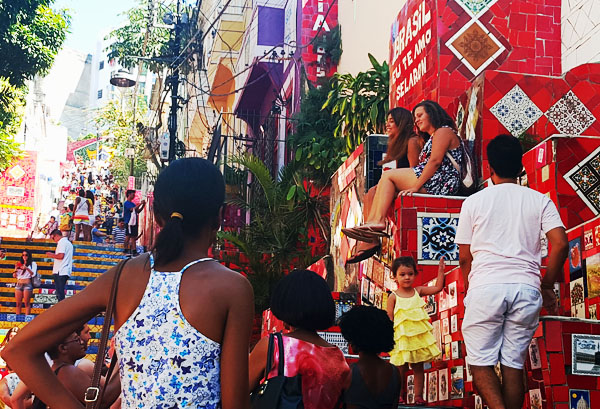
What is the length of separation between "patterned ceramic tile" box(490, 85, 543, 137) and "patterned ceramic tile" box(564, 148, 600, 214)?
1602 mm

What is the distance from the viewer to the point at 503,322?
197 inches

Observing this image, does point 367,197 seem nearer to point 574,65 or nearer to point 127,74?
point 574,65

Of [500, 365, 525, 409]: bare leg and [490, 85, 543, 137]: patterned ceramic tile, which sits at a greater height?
[490, 85, 543, 137]: patterned ceramic tile

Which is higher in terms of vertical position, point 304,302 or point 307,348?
point 304,302

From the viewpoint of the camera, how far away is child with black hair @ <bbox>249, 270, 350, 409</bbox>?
144 inches

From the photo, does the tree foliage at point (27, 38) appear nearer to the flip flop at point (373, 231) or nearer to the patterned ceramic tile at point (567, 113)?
the flip flop at point (373, 231)

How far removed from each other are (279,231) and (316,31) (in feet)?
18.3

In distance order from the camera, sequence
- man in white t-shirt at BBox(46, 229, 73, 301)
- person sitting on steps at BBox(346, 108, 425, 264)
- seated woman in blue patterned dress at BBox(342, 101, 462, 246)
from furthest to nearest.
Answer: man in white t-shirt at BBox(46, 229, 73, 301) → person sitting on steps at BBox(346, 108, 425, 264) → seated woman in blue patterned dress at BBox(342, 101, 462, 246)

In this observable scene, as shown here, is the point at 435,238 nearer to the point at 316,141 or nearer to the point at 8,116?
the point at 316,141

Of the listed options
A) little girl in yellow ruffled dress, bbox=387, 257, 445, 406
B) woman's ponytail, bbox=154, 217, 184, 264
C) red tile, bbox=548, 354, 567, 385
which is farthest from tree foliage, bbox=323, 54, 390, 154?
woman's ponytail, bbox=154, 217, 184, 264

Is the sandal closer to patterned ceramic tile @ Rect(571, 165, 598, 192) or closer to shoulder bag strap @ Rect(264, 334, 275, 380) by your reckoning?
patterned ceramic tile @ Rect(571, 165, 598, 192)

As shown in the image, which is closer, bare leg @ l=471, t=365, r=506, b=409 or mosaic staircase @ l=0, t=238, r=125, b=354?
bare leg @ l=471, t=365, r=506, b=409

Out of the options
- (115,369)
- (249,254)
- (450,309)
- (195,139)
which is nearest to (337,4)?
(249,254)

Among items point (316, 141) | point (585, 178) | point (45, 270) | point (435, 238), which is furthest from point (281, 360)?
point (45, 270)
